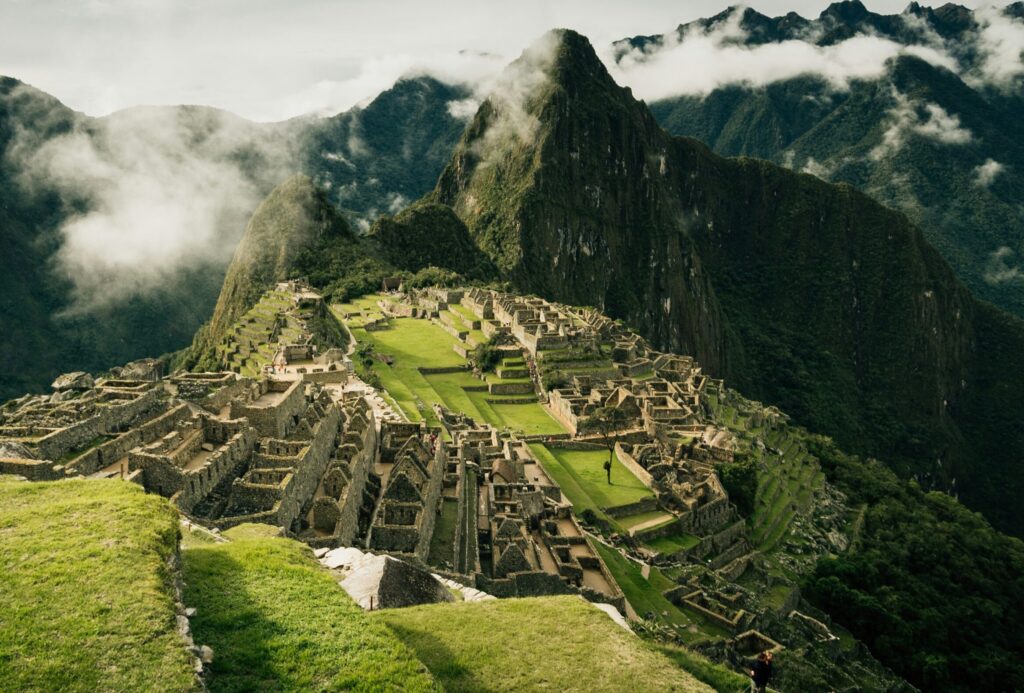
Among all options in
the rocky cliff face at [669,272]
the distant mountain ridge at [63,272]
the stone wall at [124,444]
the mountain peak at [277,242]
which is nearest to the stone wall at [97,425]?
the stone wall at [124,444]

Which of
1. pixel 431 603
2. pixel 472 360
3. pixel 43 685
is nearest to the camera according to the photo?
pixel 43 685

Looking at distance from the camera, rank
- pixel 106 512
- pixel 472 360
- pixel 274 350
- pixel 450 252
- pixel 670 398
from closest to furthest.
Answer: pixel 106 512, pixel 274 350, pixel 670 398, pixel 472 360, pixel 450 252

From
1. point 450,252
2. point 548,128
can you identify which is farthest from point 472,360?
point 548,128

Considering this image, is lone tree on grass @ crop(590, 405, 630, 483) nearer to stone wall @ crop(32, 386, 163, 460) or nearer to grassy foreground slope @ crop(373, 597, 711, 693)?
stone wall @ crop(32, 386, 163, 460)

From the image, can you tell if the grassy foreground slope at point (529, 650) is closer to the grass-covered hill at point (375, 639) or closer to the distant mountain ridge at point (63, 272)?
the grass-covered hill at point (375, 639)

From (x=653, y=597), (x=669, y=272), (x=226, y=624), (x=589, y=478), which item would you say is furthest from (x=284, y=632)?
(x=669, y=272)

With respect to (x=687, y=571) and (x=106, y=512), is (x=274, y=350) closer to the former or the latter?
(x=687, y=571)

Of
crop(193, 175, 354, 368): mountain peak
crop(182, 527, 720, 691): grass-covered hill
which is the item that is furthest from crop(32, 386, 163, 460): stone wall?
crop(193, 175, 354, 368): mountain peak
